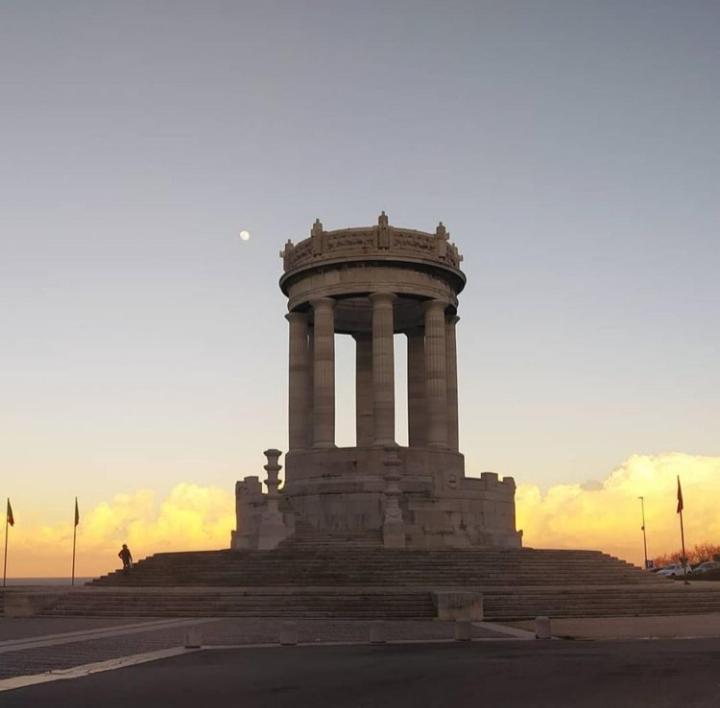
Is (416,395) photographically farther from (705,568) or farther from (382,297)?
(705,568)

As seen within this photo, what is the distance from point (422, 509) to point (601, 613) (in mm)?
19045

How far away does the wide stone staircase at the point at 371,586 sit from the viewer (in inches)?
1494

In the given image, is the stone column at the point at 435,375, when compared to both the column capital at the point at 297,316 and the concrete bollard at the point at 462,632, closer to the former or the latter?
the column capital at the point at 297,316

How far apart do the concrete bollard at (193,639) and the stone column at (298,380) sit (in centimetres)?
3849

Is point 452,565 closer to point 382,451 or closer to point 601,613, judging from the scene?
point 601,613

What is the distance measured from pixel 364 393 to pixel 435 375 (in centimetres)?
871

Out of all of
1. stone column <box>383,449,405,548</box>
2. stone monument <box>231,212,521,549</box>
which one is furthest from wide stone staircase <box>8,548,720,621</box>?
stone monument <box>231,212,521,549</box>

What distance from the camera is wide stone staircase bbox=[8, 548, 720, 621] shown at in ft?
124

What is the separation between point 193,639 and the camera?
26.2m

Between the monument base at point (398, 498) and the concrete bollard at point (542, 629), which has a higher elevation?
the monument base at point (398, 498)

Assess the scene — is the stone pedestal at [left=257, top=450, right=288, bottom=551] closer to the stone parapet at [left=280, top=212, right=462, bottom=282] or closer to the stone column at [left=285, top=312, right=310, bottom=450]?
the stone column at [left=285, top=312, right=310, bottom=450]

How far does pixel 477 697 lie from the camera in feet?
54.4

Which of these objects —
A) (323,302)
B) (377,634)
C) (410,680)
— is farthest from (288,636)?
(323,302)

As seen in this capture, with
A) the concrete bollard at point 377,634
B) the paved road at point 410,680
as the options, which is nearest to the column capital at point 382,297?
the concrete bollard at point 377,634
